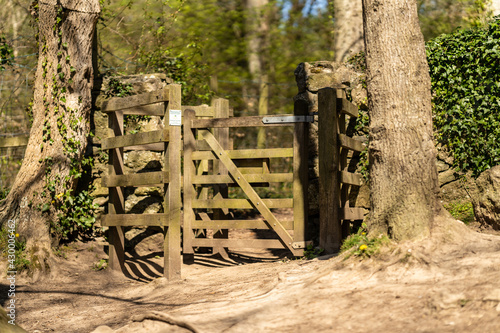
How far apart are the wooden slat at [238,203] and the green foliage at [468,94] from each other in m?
2.29

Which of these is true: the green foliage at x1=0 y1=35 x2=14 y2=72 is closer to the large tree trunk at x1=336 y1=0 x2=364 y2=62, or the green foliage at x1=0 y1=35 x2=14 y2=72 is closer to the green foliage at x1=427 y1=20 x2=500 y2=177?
the large tree trunk at x1=336 y1=0 x2=364 y2=62

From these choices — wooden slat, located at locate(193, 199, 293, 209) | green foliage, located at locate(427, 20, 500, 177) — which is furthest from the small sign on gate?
green foliage, located at locate(427, 20, 500, 177)

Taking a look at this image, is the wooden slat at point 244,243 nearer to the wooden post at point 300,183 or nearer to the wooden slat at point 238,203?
the wooden post at point 300,183

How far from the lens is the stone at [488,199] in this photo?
5.93 meters

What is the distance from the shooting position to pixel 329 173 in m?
5.82

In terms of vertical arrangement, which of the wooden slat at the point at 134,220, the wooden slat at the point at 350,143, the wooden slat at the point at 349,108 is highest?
the wooden slat at the point at 349,108

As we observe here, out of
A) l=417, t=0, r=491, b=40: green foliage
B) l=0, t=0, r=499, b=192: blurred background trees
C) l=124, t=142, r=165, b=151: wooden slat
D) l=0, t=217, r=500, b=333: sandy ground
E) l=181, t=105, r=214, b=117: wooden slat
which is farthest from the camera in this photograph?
l=417, t=0, r=491, b=40: green foliage

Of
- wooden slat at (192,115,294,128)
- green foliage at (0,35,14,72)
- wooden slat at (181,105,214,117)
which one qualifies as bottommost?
wooden slat at (192,115,294,128)

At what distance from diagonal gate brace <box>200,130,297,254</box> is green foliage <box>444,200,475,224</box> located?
7.22ft

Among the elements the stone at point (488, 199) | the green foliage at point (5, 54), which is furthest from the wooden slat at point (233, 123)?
the green foliage at point (5, 54)

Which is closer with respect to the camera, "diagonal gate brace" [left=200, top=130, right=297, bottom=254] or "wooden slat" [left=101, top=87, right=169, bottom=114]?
"wooden slat" [left=101, top=87, right=169, bottom=114]

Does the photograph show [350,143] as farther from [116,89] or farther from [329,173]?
[116,89]

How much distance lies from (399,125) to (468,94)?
8.79 ft

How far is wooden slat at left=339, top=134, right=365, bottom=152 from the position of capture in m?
5.96
